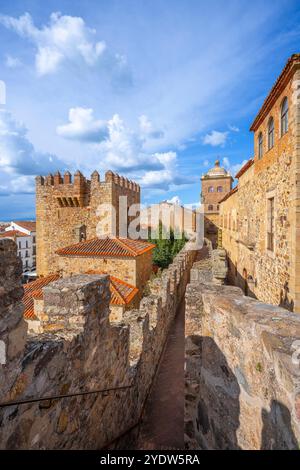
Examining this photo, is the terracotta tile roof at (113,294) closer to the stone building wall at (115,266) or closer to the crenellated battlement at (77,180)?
the stone building wall at (115,266)

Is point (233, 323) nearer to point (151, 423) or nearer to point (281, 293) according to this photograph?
point (151, 423)

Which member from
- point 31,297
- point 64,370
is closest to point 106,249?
point 31,297

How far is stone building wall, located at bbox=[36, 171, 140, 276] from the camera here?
1853 cm

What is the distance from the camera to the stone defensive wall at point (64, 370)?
1.68 meters

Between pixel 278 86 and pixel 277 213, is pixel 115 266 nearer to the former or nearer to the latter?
pixel 277 213

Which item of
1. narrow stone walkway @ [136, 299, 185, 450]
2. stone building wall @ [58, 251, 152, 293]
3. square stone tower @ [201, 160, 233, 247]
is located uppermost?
square stone tower @ [201, 160, 233, 247]

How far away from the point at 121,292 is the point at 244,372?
9.17m

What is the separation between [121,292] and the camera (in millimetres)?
10867

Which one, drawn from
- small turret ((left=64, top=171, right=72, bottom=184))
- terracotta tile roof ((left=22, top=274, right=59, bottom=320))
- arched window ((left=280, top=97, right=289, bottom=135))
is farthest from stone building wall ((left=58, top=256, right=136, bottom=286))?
arched window ((left=280, top=97, right=289, bottom=135))

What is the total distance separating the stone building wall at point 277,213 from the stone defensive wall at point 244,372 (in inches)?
134

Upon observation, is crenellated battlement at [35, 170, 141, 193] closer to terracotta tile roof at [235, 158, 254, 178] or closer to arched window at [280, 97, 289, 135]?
terracotta tile roof at [235, 158, 254, 178]

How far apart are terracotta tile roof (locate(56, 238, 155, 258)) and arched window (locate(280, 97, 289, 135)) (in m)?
8.21

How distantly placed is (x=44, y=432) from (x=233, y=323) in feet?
6.09

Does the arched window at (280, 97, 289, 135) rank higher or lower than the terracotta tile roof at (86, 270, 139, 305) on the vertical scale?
higher
